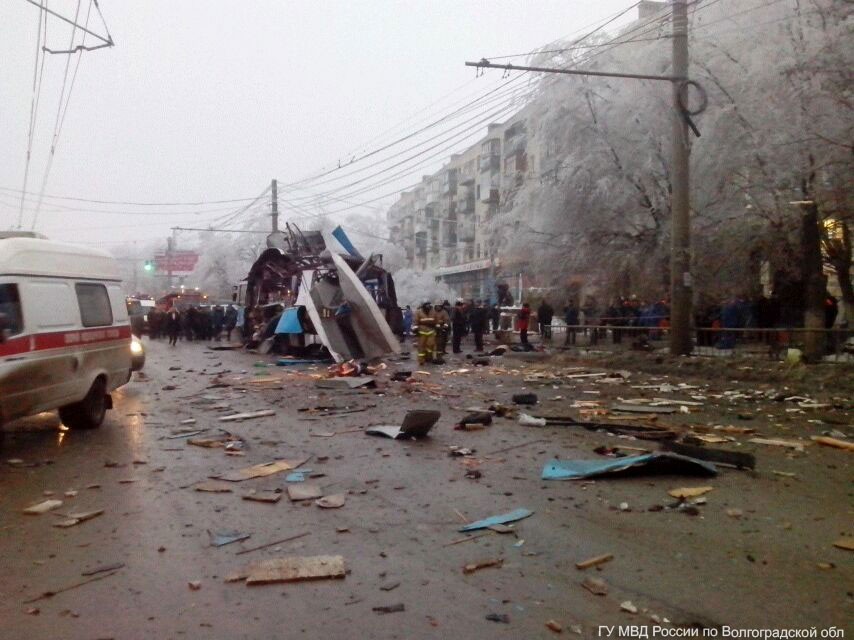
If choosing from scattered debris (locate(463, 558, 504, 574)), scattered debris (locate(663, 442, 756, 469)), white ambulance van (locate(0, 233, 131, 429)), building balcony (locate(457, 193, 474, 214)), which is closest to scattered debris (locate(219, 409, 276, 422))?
white ambulance van (locate(0, 233, 131, 429))

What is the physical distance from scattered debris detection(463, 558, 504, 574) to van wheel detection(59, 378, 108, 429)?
22.5 ft

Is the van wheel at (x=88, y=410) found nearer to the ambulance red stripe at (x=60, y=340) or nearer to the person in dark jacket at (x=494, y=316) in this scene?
the ambulance red stripe at (x=60, y=340)

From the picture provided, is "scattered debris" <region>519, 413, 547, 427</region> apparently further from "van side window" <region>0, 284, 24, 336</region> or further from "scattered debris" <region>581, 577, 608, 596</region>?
"van side window" <region>0, 284, 24, 336</region>

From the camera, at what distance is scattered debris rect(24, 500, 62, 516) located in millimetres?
6016

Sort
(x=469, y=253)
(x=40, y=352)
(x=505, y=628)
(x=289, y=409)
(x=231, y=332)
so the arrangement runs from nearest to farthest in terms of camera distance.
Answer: (x=505, y=628), (x=40, y=352), (x=289, y=409), (x=231, y=332), (x=469, y=253)

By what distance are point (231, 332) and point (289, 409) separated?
29.7m

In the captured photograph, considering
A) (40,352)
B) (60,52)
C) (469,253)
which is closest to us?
(40,352)

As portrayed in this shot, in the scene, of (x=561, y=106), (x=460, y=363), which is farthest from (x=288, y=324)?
(x=561, y=106)

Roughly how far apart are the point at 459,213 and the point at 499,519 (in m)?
71.7

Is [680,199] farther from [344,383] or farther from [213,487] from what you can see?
[213,487]

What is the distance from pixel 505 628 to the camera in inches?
150

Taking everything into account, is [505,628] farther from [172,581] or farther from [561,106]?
[561,106]

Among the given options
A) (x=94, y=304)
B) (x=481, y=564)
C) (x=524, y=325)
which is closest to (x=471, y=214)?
(x=524, y=325)

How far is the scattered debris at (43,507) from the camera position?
6016 mm
